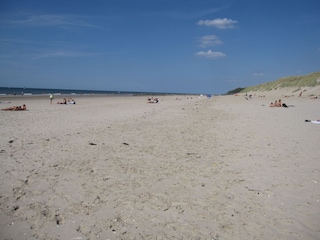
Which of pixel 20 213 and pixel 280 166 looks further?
pixel 280 166

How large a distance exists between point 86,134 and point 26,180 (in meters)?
4.77

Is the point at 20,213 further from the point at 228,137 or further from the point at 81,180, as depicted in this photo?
the point at 228,137

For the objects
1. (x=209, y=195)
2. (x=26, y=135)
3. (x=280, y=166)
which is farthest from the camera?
(x=26, y=135)

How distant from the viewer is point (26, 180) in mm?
4941

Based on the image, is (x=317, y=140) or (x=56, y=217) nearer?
(x=56, y=217)

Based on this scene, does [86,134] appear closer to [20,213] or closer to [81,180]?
[81,180]

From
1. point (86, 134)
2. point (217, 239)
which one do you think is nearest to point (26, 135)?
point (86, 134)

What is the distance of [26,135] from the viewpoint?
921cm

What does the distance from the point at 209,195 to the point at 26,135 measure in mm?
7552

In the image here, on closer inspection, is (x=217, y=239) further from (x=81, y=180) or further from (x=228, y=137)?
(x=228, y=137)

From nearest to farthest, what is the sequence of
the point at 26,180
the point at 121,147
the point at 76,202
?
the point at 76,202
the point at 26,180
the point at 121,147

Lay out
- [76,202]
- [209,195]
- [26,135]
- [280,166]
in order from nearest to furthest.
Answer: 1. [76,202]
2. [209,195]
3. [280,166]
4. [26,135]

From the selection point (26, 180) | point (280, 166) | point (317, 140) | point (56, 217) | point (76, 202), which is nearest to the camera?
point (56, 217)

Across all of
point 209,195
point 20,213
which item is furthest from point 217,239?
point 20,213
